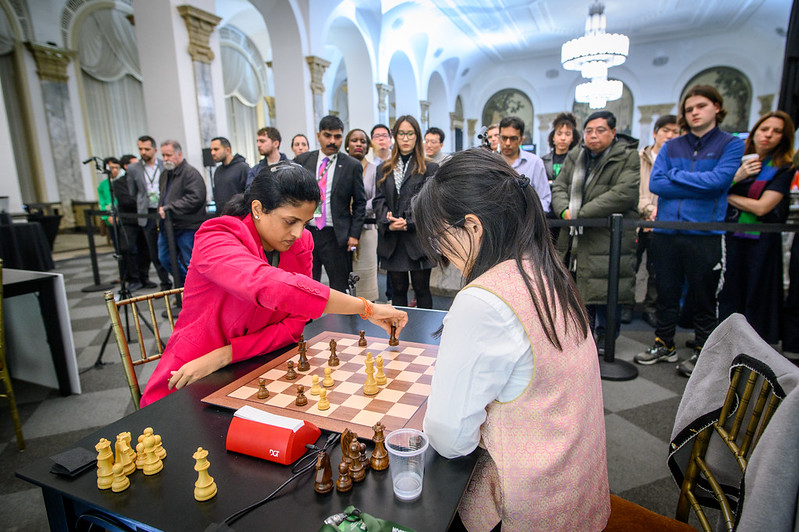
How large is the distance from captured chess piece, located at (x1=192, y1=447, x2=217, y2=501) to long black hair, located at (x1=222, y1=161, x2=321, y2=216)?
838 millimetres

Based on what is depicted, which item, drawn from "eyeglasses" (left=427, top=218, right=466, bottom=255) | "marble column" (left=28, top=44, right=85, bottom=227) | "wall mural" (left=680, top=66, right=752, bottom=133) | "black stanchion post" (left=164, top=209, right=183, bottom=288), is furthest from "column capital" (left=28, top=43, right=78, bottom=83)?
"wall mural" (left=680, top=66, right=752, bottom=133)

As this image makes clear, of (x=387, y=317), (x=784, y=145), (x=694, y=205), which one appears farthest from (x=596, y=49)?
(x=387, y=317)

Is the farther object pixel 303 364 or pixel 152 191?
pixel 152 191

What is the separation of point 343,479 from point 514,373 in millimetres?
358

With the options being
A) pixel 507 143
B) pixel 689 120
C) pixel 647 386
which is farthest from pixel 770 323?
pixel 507 143

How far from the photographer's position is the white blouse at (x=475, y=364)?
0.78m

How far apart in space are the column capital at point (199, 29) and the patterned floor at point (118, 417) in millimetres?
3616

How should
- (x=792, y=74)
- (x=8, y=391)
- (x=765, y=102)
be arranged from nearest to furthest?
1. (x=8, y=391)
2. (x=792, y=74)
3. (x=765, y=102)

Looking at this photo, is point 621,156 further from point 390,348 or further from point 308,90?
point 308,90

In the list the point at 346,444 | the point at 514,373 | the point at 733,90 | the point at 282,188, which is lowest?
the point at 346,444

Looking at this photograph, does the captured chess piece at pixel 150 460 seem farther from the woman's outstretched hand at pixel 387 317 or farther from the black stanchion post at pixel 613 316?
the black stanchion post at pixel 613 316

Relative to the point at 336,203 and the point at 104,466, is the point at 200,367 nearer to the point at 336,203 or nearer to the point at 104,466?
the point at 104,466

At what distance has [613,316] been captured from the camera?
286 cm

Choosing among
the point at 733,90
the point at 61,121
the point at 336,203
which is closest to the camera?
the point at 336,203
